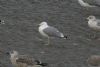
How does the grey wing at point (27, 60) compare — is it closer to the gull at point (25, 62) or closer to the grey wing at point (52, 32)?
the gull at point (25, 62)

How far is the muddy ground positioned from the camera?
46.2 ft

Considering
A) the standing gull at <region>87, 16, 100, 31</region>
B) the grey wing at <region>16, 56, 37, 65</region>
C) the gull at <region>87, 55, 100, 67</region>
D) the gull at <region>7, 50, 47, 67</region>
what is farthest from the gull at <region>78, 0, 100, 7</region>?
the grey wing at <region>16, 56, 37, 65</region>

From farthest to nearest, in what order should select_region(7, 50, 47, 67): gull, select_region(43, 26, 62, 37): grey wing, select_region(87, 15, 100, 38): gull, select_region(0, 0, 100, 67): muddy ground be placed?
select_region(87, 15, 100, 38): gull, select_region(43, 26, 62, 37): grey wing, select_region(0, 0, 100, 67): muddy ground, select_region(7, 50, 47, 67): gull

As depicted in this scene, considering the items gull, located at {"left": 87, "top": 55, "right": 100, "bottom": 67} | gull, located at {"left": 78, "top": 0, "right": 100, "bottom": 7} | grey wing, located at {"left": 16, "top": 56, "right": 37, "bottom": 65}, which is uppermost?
gull, located at {"left": 78, "top": 0, "right": 100, "bottom": 7}

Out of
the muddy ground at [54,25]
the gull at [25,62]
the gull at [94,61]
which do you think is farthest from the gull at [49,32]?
the gull at [25,62]

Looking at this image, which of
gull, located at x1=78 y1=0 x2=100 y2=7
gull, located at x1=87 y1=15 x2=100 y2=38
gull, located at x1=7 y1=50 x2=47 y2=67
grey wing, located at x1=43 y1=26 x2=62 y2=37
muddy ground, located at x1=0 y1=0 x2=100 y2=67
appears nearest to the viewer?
gull, located at x1=7 y1=50 x2=47 y2=67

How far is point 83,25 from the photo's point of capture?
17.6m

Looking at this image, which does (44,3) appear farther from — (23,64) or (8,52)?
(23,64)

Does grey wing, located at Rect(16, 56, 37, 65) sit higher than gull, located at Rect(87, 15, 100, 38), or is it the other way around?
gull, located at Rect(87, 15, 100, 38)

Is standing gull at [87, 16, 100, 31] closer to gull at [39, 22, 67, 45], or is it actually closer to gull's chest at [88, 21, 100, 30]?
gull's chest at [88, 21, 100, 30]

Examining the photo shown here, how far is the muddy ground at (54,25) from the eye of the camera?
46.2ft

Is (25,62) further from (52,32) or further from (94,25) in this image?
(94,25)

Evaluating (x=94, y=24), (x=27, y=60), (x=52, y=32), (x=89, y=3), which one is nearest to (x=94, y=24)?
(x=94, y=24)

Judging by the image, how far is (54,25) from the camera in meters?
17.3
